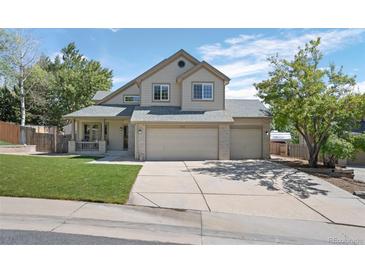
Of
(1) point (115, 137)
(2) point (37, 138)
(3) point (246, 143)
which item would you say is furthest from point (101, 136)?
(3) point (246, 143)

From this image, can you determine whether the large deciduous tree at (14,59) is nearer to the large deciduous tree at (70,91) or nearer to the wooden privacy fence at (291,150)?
the large deciduous tree at (70,91)

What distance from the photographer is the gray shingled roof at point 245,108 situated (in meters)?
18.8

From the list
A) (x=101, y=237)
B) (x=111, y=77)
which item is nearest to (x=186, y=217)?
(x=101, y=237)

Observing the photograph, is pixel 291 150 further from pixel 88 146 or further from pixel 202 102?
pixel 88 146

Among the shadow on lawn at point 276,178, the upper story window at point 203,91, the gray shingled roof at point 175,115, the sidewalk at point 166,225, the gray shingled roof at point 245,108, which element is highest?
the upper story window at point 203,91

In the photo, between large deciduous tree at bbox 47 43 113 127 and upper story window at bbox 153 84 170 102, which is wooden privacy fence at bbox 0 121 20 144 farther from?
upper story window at bbox 153 84 170 102

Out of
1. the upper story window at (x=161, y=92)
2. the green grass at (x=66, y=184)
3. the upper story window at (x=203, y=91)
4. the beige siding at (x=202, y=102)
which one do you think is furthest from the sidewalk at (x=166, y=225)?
the upper story window at (x=161, y=92)

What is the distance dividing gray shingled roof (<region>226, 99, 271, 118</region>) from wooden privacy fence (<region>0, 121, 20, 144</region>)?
65.5 feet

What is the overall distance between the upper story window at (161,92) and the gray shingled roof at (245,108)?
475 centimetres

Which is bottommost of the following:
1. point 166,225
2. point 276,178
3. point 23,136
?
point 166,225

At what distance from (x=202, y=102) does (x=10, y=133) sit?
1946 cm

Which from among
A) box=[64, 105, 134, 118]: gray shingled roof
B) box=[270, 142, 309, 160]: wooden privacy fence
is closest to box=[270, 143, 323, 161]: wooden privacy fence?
box=[270, 142, 309, 160]: wooden privacy fence

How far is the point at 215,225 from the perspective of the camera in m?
5.68

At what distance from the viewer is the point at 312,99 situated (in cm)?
1319
